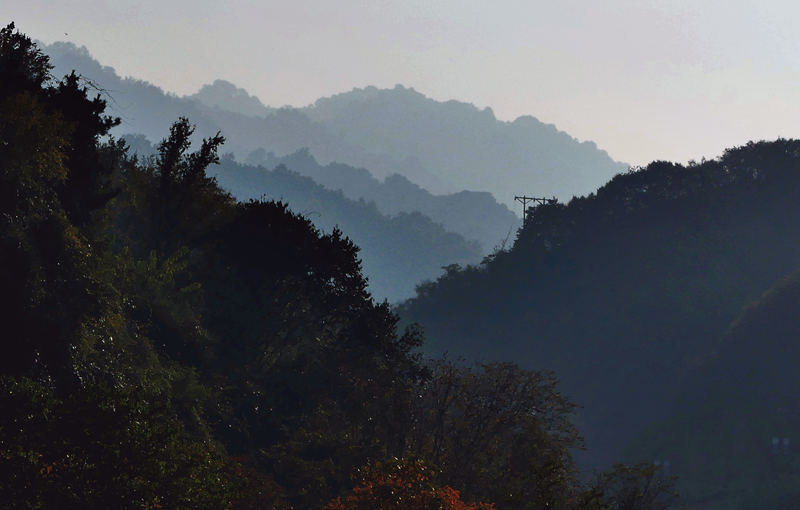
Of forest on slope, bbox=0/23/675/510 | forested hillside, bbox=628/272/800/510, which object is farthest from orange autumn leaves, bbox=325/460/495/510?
forested hillside, bbox=628/272/800/510

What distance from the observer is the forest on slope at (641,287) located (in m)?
73.2

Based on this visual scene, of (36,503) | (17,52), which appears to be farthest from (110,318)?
(36,503)

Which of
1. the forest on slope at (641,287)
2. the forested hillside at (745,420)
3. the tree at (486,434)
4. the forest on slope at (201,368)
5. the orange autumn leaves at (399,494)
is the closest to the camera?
the forest on slope at (201,368)

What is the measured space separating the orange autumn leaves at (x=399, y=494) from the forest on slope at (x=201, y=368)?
4 centimetres

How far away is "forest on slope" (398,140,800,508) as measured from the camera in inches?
2884

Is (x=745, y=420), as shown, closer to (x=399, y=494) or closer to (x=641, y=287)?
(x=641, y=287)

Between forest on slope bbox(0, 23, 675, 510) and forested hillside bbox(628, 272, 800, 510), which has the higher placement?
forested hillside bbox(628, 272, 800, 510)

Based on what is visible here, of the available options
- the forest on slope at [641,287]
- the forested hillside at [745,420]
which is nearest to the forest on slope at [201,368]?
the forested hillside at [745,420]

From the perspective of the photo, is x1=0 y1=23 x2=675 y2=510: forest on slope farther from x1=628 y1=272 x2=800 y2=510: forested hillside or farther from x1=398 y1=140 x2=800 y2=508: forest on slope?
x1=398 y1=140 x2=800 y2=508: forest on slope

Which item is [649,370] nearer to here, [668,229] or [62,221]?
[668,229]

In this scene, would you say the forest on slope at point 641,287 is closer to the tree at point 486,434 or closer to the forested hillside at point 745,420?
the forested hillside at point 745,420

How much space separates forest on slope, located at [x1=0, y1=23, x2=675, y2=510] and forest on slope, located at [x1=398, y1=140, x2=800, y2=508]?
37.2 m

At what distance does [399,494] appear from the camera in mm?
16078

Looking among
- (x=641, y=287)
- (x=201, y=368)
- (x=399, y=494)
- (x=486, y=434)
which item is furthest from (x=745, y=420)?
(x=399, y=494)
